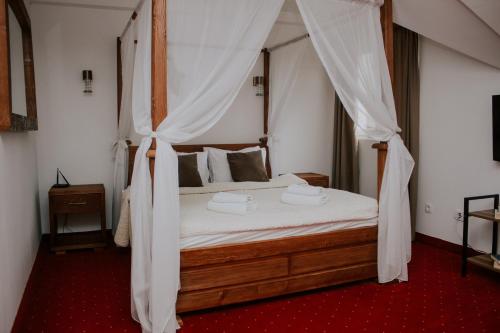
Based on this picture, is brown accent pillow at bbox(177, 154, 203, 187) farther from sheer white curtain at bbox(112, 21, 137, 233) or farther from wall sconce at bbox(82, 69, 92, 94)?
wall sconce at bbox(82, 69, 92, 94)

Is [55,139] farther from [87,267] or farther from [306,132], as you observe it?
[306,132]

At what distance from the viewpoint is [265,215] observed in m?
2.89

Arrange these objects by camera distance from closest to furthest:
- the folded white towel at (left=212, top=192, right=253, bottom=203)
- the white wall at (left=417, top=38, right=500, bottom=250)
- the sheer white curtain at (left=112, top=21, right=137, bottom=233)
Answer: the folded white towel at (left=212, top=192, right=253, bottom=203), the white wall at (left=417, top=38, right=500, bottom=250), the sheer white curtain at (left=112, top=21, right=137, bottom=233)

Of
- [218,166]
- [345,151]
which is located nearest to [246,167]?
[218,166]

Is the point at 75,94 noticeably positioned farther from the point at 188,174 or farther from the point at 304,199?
the point at 304,199

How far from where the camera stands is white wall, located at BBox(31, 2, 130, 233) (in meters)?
4.29

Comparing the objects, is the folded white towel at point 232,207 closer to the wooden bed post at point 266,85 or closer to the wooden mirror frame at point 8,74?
the wooden mirror frame at point 8,74

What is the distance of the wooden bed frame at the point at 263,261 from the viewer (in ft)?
8.11

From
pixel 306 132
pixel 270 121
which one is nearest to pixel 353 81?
pixel 270 121

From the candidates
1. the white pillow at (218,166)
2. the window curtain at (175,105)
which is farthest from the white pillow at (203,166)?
the window curtain at (175,105)

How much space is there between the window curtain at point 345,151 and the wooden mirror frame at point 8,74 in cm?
339

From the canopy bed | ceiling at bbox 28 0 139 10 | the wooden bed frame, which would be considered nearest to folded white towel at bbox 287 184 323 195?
the canopy bed

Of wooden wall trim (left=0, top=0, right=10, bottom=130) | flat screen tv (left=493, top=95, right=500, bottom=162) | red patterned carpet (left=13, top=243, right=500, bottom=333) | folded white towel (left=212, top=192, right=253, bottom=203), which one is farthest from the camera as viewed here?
flat screen tv (left=493, top=95, right=500, bottom=162)

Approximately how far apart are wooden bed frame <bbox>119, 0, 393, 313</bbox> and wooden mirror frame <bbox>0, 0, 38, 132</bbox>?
29.7 inches
